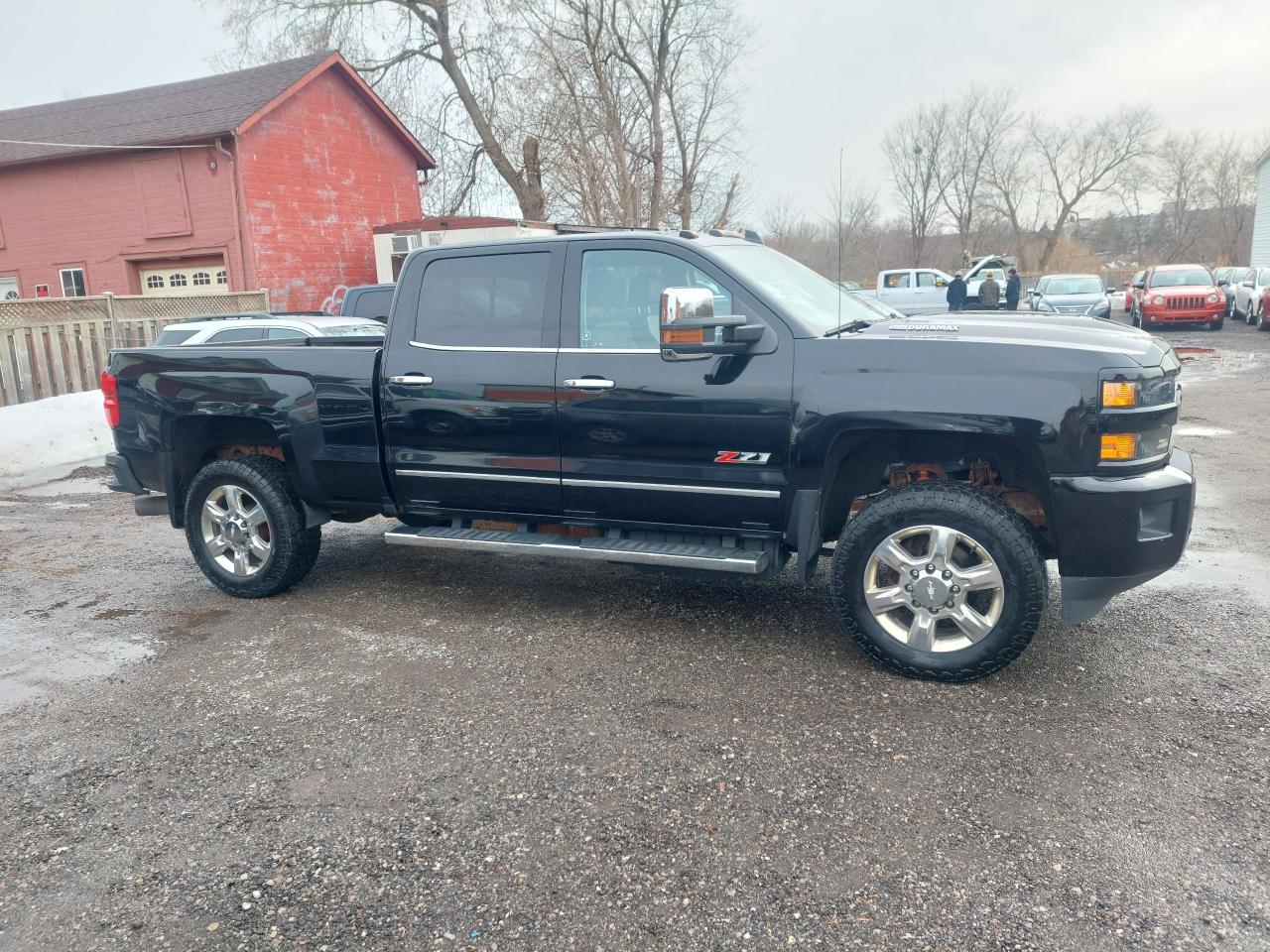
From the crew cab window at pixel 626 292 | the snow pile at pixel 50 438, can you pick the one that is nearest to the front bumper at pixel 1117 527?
the crew cab window at pixel 626 292

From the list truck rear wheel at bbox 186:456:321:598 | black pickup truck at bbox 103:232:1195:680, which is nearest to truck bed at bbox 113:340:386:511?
black pickup truck at bbox 103:232:1195:680

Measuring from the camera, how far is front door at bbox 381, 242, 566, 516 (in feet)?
15.4

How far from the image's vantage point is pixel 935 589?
3.95 m

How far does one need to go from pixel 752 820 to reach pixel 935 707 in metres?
1.15

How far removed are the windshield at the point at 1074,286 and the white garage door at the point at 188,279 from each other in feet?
64.2

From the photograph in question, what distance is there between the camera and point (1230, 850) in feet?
9.18

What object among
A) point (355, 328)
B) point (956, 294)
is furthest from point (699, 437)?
point (956, 294)

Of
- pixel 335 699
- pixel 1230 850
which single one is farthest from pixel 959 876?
pixel 335 699

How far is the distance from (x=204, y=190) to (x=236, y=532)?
56.2 ft

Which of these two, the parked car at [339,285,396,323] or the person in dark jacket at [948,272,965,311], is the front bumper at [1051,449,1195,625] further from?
the person in dark jacket at [948,272,965,311]

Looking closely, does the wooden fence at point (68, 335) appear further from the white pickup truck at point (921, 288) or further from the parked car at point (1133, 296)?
the parked car at point (1133, 296)

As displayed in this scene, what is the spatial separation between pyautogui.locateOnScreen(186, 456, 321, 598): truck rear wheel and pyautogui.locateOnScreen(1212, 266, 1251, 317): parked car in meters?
28.1

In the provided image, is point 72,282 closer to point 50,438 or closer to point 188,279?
point 188,279

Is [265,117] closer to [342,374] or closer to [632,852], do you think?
[342,374]
